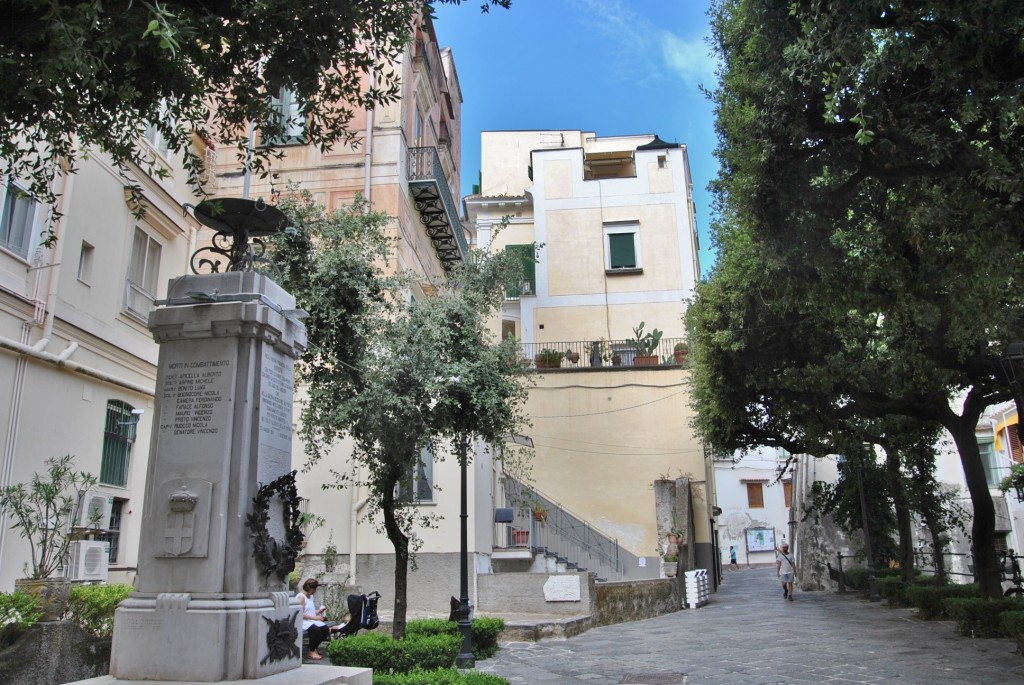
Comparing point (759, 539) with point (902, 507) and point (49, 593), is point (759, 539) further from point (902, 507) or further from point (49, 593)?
point (49, 593)

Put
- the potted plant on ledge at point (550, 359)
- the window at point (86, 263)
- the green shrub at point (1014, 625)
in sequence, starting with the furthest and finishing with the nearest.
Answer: the potted plant on ledge at point (550, 359)
the window at point (86, 263)
the green shrub at point (1014, 625)

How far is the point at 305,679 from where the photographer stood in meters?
6.28

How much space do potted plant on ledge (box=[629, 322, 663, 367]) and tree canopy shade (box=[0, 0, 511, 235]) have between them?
18.6 metres

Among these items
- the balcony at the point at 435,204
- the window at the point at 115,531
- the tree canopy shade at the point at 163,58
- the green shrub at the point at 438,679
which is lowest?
the green shrub at the point at 438,679

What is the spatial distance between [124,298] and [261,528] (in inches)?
367

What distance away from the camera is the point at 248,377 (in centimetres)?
685

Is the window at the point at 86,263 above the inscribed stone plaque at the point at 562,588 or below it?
above

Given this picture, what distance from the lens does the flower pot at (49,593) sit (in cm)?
851

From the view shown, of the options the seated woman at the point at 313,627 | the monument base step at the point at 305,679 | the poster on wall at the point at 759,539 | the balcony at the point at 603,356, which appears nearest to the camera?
the monument base step at the point at 305,679

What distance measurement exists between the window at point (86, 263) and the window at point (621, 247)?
1979cm

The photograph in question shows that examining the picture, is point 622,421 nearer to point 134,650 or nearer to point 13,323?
point 13,323

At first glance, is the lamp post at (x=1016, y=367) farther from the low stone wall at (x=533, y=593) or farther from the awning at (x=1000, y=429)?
the awning at (x=1000, y=429)

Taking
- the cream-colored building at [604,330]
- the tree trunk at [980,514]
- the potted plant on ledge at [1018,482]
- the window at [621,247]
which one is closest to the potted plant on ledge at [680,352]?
the cream-colored building at [604,330]

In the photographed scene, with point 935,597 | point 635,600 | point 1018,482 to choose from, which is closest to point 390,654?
point 635,600
